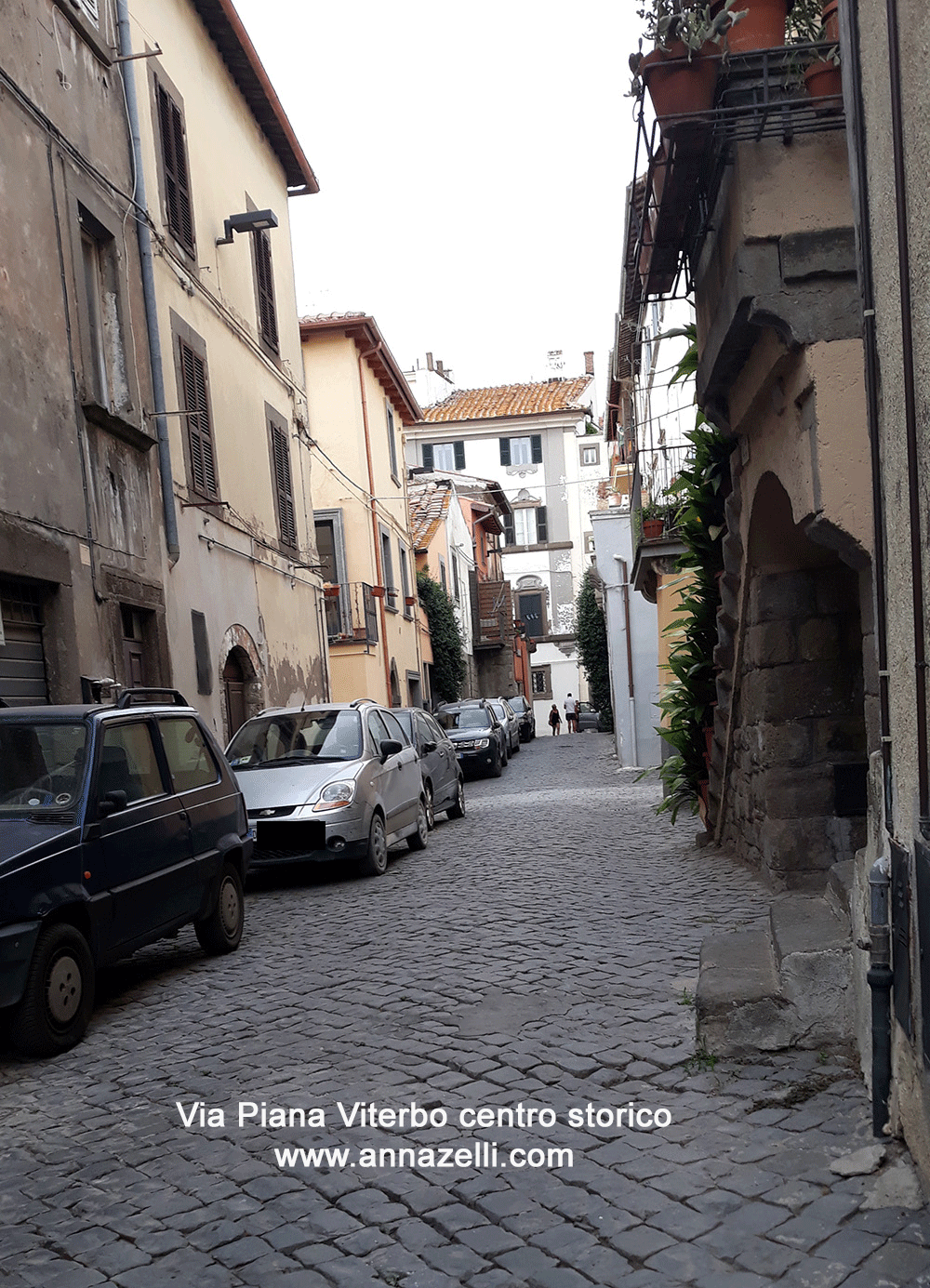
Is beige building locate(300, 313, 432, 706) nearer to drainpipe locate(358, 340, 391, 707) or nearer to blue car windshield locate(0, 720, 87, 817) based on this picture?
drainpipe locate(358, 340, 391, 707)

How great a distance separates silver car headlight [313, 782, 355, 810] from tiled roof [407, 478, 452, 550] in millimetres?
23774

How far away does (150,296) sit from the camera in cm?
1269

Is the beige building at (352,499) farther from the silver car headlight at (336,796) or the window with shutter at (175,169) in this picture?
the silver car headlight at (336,796)

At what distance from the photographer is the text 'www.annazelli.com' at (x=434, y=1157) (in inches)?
153

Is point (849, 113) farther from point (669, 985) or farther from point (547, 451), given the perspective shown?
point (547, 451)

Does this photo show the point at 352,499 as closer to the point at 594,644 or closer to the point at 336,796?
the point at 594,644

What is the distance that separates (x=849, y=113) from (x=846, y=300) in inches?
56.2

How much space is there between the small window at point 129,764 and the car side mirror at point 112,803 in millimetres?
79

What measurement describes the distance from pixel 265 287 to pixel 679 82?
13715 mm

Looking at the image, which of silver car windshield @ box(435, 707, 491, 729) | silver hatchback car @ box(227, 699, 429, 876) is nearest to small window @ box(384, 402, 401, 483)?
silver car windshield @ box(435, 707, 491, 729)

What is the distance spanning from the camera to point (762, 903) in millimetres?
7734

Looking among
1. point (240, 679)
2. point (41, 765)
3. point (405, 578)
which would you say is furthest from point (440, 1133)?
point (405, 578)

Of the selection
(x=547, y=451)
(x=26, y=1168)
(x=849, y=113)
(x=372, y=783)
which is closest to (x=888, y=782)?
(x=849, y=113)

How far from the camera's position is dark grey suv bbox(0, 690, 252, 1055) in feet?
17.6
